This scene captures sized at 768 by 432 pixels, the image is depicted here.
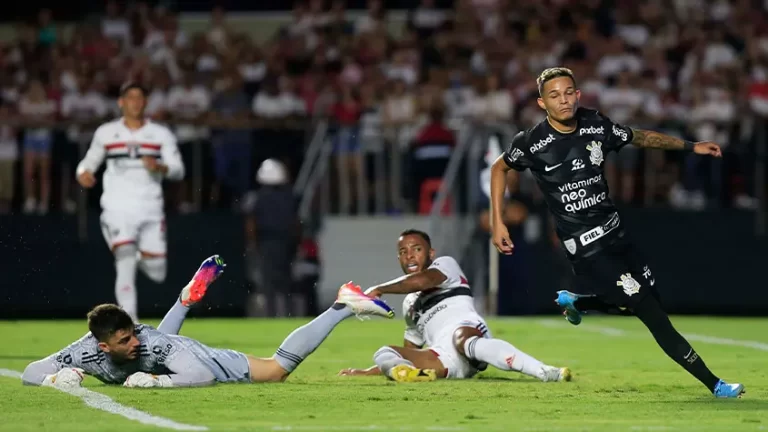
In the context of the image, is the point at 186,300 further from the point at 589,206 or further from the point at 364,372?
the point at 589,206

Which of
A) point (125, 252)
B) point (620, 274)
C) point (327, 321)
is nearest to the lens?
point (620, 274)

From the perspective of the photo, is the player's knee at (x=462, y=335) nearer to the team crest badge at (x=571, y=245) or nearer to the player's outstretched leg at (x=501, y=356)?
the player's outstretched leg at (x=501, y=356)

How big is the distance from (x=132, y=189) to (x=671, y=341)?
21.9 feet

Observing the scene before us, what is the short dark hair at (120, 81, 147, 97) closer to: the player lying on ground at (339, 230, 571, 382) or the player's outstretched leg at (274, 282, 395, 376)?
the player lying on ground at (339, 230, 571, 382)

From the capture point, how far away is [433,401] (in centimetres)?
911

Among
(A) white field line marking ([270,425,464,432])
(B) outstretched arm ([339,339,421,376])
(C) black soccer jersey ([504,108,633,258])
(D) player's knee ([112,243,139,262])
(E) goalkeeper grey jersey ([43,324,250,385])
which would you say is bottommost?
(B) outstretched arm ([339,339,421,376])

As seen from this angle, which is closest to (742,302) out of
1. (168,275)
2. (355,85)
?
(355,85)

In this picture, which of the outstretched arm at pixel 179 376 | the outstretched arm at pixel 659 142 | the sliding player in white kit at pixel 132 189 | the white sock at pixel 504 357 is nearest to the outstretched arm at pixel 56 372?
the outstretched arm at pixel 179 376

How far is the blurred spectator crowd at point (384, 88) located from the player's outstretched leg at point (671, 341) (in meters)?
10.5

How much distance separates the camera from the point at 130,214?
14.2 meters

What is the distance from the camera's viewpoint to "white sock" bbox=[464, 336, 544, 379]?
33.4ft

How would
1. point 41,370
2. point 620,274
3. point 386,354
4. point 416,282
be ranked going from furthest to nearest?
1. point 386,354
2. point 416,282
3. point 41,370
4. point 620,274

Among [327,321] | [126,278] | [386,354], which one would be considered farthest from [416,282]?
[126,278]

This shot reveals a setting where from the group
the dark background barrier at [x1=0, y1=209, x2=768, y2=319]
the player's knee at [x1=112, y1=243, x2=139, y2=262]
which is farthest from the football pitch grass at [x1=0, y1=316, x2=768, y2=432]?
the dark background barrier at [x1=0, y1=209, x2=768, y2=319]
